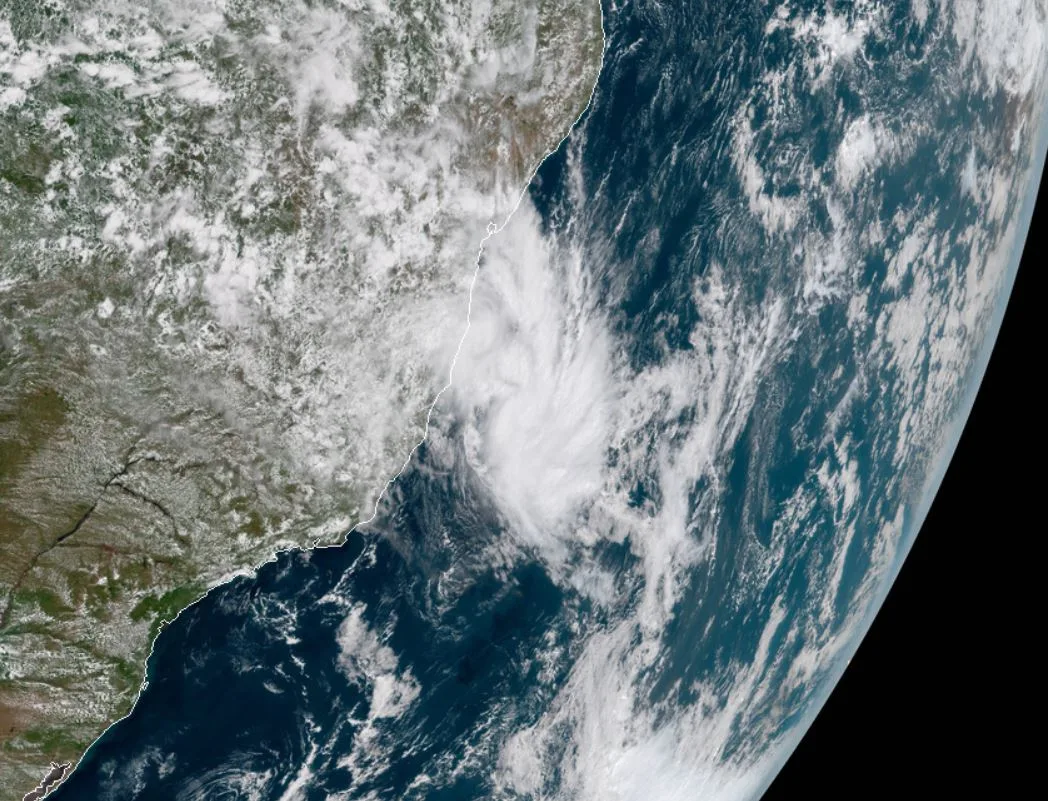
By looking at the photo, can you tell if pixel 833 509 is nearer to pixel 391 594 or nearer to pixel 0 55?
pixel 391 594

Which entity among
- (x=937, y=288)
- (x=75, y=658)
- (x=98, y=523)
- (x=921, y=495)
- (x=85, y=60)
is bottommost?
(x=921, y=495)

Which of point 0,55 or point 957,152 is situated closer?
point 0,55

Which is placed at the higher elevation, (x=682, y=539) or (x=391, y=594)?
(x=391, y=594)

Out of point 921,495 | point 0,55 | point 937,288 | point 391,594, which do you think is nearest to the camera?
point 0,55

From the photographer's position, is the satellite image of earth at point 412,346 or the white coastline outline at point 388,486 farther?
the white coastline outline at point 388,486

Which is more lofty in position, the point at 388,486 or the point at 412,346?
the point at 412,346

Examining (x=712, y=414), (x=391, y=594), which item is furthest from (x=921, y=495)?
(x=391, y=594)

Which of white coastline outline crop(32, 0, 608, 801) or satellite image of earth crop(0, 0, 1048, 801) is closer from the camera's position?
satellite image of earth crop(0, 0, 1048, 801)

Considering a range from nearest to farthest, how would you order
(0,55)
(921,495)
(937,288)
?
(0,55)
(937,288)
(921,495)
